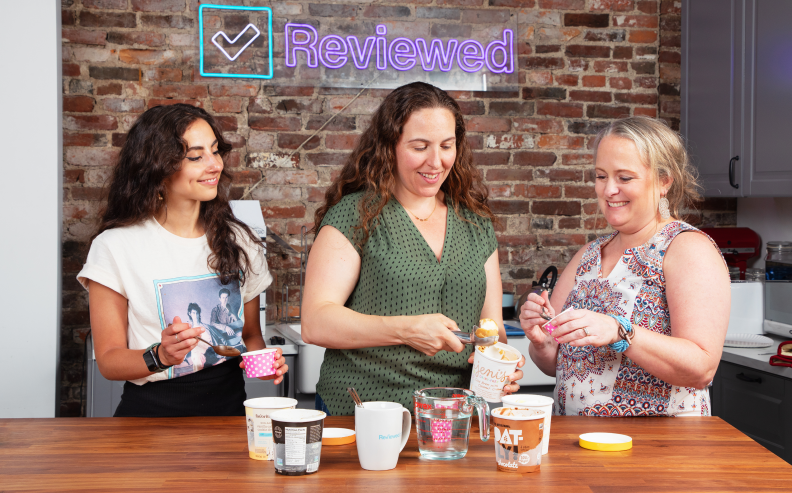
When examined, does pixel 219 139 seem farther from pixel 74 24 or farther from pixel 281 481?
pixel 74 24

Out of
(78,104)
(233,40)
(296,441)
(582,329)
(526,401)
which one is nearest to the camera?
(296,441)

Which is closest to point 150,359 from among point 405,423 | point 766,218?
point 405,423

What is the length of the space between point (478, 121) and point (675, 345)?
209cm

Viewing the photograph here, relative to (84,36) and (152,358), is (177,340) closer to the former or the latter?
(152,358)

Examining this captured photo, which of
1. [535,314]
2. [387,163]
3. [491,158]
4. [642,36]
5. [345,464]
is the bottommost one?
[345,464]

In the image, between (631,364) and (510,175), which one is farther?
(510,175)

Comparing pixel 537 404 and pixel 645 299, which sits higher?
pixel 645 299

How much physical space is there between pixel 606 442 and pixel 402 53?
238 centimetres

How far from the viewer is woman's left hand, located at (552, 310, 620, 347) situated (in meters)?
1.38

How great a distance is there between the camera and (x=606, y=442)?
1.31 m

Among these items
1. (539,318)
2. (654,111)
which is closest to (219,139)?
(539,318)

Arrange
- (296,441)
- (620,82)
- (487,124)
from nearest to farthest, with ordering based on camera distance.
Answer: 1. (296,441)
2. (487,124)
3. (620,82)

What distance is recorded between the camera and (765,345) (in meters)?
2.69

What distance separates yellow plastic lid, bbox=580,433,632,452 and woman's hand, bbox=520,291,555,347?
12.3 inches
